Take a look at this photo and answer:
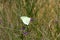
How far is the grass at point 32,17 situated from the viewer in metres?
1.75

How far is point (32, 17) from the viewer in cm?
188

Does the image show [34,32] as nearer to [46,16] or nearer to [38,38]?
[38,38]

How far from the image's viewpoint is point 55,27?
6.28 ft

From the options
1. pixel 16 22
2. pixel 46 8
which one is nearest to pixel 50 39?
pixel 16 22

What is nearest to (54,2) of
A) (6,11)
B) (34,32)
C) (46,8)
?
(46,8)

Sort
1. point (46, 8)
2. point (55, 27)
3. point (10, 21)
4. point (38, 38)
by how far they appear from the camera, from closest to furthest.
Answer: point (38, 38) < point (55, 27) < point (10, 21) < point (46, 8)

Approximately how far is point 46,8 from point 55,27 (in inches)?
15.8

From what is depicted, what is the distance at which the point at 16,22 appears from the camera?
6.56 ft

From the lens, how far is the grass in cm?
175

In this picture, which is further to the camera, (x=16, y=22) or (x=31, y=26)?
(x=16, y=22)

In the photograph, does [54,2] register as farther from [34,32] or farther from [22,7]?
[34,32]

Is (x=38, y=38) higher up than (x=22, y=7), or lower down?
lower down

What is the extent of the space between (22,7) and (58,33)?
0.41 m

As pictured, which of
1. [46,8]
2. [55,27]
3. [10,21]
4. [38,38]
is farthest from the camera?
[46,8]
